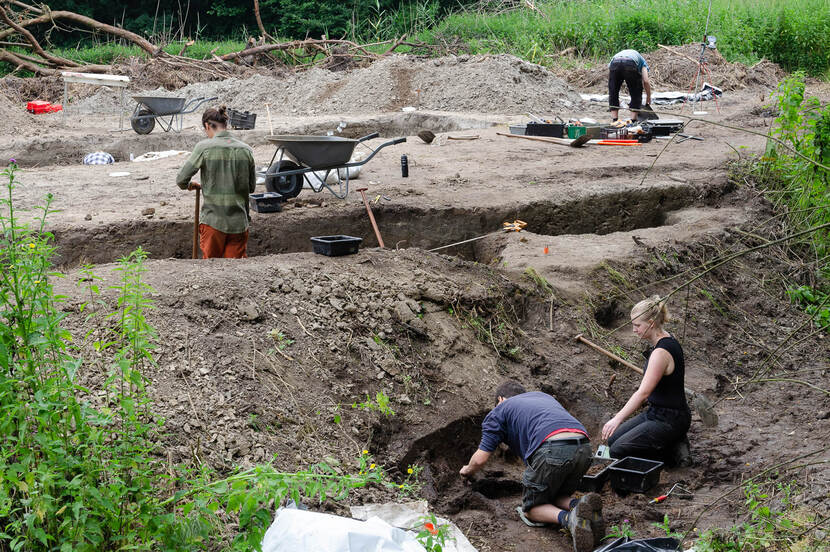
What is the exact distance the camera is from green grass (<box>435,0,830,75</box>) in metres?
21.8

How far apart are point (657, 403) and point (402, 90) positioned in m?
14.0

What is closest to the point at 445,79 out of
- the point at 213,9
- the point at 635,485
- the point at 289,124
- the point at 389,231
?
the point at 289,124

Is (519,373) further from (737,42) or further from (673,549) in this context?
(737,42)

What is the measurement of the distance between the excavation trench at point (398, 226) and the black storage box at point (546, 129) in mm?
3729

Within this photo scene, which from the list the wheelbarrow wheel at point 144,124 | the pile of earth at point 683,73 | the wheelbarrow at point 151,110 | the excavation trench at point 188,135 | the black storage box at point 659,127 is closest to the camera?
the black storage box at point 659,127

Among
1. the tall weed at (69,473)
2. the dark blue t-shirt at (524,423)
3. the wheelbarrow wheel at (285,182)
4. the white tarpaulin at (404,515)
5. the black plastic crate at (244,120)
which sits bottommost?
the white tarpaulin at (404,515)

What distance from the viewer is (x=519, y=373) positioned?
5.86 metres

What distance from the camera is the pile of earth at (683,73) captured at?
19.3 m

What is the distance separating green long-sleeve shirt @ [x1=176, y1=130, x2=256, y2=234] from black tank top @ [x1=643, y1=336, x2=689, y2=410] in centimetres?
372

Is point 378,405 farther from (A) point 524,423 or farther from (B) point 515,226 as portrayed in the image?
(B) point 515,226

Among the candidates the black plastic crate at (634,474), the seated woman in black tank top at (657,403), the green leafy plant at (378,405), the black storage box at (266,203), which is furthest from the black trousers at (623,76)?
the green leafy plant at (378,405)

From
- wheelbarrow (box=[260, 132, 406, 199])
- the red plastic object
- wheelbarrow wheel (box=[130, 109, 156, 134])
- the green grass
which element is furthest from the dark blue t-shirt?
the green grass

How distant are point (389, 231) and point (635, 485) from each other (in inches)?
175

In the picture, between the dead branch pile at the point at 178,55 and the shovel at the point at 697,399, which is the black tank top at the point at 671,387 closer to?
the shovel at the point at 697,399
